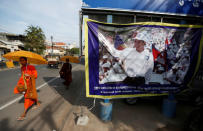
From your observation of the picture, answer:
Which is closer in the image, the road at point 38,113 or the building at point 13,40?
the road at point 38,113

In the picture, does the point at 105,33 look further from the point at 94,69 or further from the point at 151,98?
the point at 151,98

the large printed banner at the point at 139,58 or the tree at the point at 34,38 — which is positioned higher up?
the tree at the point at 34,38

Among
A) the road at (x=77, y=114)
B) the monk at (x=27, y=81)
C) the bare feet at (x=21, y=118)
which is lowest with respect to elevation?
the road at (x=77, y=114)

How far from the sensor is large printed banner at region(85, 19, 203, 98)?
264cm

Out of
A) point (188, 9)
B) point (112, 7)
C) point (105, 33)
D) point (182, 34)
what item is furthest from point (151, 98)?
point (112, 7)

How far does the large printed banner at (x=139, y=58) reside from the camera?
2645 millimetres

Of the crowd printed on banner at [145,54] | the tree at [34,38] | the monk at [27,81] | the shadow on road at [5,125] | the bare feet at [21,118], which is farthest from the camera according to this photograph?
the tree at [34,38]

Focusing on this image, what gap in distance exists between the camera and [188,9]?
130 inches

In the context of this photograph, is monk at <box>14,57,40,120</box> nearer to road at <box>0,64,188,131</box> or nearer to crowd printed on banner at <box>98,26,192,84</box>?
road at <box>0,64,188,131</box>

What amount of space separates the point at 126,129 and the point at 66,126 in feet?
5.63

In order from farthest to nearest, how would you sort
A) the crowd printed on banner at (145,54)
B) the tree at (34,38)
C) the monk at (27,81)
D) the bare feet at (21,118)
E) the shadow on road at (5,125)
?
1. the tree at (34,38)
2. the monk at (27,81)
3. the bare feet at (21,118)
4. the crowd printed on banner at (145,54)
5. the shadow on road at (5,125)

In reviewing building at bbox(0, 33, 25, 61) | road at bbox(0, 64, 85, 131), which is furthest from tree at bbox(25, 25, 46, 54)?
road at bbox(0, 64, 85, 131)

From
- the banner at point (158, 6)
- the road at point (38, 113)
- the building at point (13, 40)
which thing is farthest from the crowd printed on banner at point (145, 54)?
the building at point (13, 40)

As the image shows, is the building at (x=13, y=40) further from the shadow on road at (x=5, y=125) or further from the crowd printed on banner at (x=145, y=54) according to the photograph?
the crowd printed on banner at (x=145, y=54)
